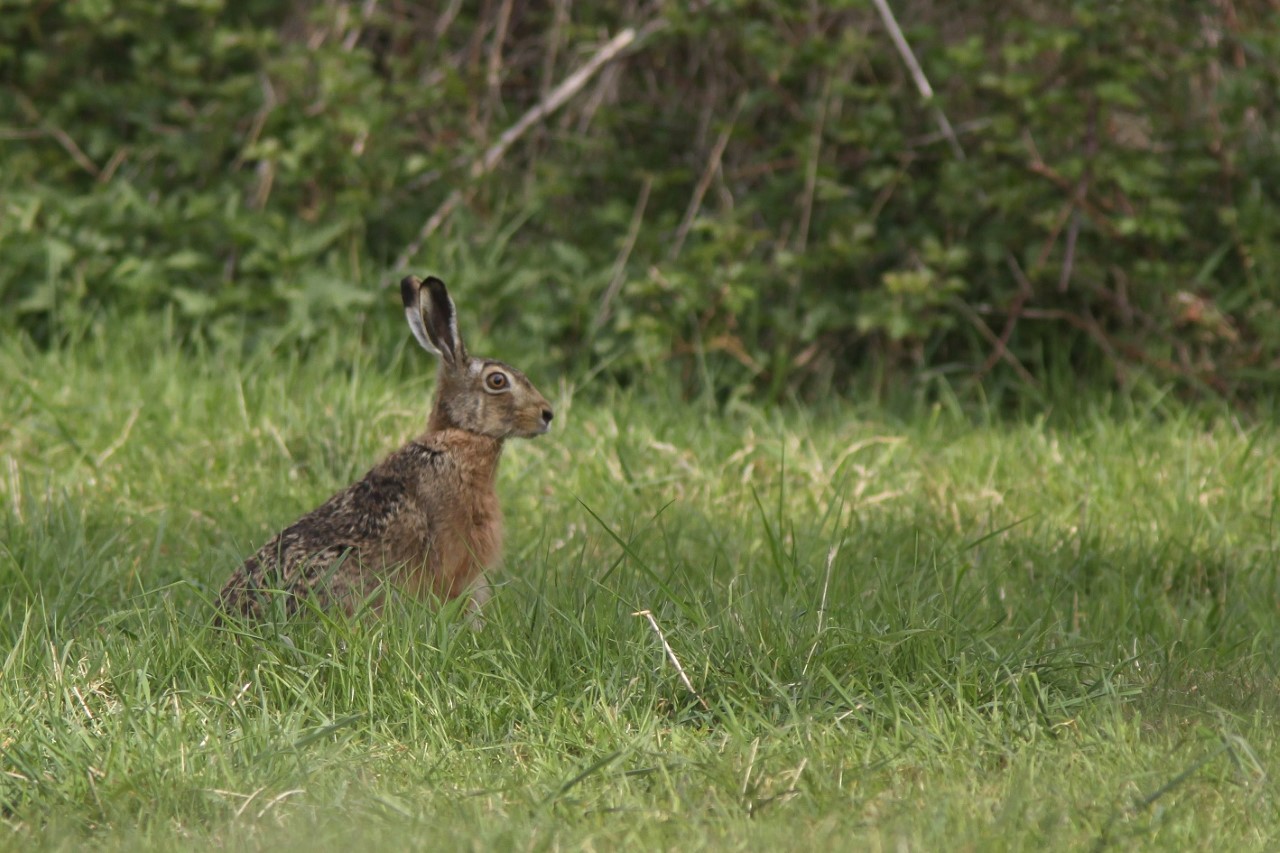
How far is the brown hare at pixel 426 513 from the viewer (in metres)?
4.44

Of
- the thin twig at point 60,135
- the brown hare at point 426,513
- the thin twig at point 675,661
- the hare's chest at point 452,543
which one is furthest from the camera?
the thin twig at point 60,135

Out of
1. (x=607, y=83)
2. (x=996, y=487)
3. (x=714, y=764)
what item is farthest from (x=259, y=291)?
(x=714, y=764)

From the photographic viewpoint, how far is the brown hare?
14.6ft

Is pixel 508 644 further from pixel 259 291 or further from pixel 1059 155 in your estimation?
pixel 1059 155

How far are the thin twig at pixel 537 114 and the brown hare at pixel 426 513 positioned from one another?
2706 mm

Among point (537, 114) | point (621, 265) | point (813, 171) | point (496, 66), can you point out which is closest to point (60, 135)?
point (496, 66)

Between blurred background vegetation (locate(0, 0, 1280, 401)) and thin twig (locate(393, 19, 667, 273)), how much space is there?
23 mm

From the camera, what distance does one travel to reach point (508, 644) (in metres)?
4.00

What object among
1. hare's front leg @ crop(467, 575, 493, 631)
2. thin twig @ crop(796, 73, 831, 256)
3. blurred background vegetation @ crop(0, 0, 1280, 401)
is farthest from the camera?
thin twig @ crop(796, 73, 831, 256)

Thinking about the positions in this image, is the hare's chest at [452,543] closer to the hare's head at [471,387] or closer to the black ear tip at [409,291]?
the hare's head at [471,387]

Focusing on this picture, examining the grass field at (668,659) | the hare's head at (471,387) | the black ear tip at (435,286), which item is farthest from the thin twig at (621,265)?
the black ear tip at (435,286)

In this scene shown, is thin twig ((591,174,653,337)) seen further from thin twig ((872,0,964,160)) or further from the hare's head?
the hare's head

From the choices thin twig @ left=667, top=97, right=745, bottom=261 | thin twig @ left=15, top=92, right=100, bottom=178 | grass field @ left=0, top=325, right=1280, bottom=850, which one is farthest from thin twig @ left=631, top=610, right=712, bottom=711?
thin twig @ left=15, top=92, right=100, bottom=178

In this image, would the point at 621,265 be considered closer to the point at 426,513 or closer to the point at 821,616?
the point at 426,513
